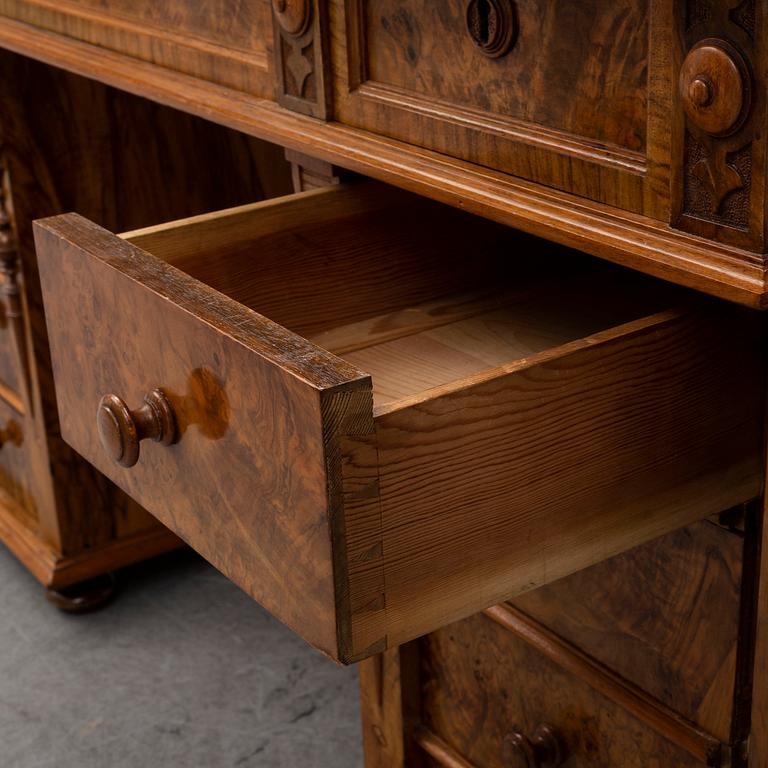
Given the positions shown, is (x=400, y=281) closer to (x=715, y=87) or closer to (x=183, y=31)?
(x=183, y=31)

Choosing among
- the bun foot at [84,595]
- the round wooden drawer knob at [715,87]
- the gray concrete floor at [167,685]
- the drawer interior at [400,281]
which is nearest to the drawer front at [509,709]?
the drawer interior at [400,281]

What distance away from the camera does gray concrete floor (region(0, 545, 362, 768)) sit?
1614 mm

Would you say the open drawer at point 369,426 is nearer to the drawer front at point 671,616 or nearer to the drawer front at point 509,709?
the drawer front at point 671,616

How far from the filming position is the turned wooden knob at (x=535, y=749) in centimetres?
113

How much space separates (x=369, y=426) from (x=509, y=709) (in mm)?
574

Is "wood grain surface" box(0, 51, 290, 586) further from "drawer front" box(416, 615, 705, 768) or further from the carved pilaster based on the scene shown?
the carved pilaster

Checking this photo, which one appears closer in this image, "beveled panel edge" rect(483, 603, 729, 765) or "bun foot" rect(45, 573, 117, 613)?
"beveled panel edge" rect(483, 603, 729, 765)

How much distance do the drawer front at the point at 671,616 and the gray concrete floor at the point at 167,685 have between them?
63 centimetres

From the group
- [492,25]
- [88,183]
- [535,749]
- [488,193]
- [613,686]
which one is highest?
[492,25]

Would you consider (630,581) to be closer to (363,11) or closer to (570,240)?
(570,240)

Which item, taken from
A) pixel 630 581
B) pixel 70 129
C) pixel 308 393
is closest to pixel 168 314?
pixel 308 393

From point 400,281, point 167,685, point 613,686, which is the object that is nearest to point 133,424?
point 400,281

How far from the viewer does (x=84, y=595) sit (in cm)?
191

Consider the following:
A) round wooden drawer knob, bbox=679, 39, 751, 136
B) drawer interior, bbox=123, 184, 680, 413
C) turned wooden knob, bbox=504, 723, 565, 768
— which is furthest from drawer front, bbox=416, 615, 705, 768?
round wooden drawer knob, bbox=679, 39, 751, 136
